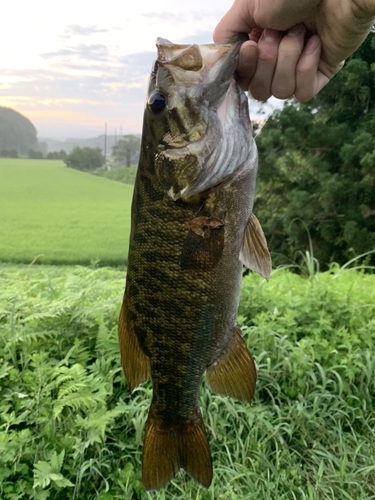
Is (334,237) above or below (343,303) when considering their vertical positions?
below

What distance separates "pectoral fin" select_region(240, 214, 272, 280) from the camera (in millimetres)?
1142

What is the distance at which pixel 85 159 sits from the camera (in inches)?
260

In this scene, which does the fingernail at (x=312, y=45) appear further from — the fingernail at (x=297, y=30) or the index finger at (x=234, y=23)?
the index finger at (x=234, y=23)

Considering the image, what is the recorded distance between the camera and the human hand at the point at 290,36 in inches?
44.3

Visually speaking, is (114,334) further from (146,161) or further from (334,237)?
(334,237)

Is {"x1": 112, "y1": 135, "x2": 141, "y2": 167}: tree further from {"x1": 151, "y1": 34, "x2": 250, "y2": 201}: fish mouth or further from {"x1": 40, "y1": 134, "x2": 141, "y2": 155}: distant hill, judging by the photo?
{"x1": 151, "y1": 34, "x2": 250, "y2": 201}: fish mouth

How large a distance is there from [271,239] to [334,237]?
4.05 ft

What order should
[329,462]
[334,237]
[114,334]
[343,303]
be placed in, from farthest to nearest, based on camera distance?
[334,237] → [343,303] → [114,334] → [329,462]

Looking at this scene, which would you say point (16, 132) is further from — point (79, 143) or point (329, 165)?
point (329, 165)

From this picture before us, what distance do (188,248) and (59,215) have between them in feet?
18.5

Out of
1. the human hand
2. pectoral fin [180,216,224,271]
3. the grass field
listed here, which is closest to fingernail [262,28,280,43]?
the human hand

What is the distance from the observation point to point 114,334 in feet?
7.93

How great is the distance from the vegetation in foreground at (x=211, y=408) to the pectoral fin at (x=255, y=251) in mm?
1048

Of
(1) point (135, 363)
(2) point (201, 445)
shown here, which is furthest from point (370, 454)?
(1) point (135, 363)
